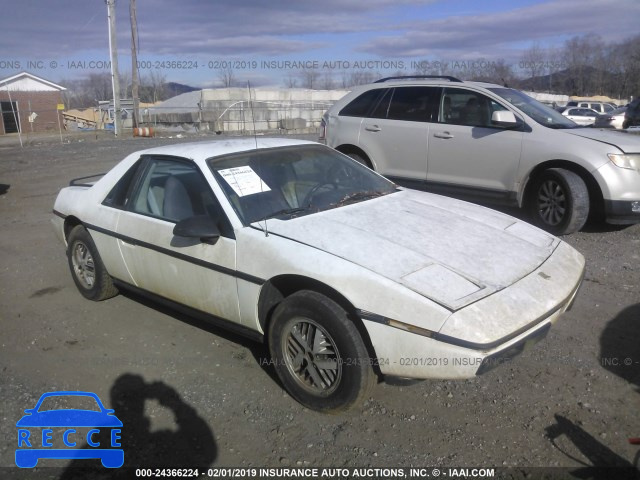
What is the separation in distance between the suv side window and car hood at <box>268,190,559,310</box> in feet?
14.2

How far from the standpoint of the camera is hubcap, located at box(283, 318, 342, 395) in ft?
9.95

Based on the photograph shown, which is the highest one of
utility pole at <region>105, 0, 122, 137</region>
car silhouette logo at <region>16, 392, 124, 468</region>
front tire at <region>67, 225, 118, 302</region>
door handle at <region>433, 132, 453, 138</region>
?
utility pole at <region>105, 0, 122, 137</region>

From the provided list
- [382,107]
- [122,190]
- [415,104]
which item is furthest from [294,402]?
[382,107]

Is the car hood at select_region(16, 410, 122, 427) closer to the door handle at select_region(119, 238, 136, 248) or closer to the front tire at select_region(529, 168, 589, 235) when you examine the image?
the door handle at select_region(119, 238, 136, 248)

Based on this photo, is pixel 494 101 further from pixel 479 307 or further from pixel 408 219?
pixel 479 307

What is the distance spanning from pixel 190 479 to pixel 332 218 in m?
1.72

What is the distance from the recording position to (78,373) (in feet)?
12.2

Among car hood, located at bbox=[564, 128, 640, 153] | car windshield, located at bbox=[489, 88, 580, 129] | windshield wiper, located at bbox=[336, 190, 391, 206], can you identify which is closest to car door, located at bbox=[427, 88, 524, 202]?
car windshield, located at bbox=[489, 88, 580, 129]

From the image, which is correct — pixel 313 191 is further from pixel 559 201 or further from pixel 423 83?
pixel 423 83

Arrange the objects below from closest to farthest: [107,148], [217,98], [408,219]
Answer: [408,219] → [107,148] → [217,98]

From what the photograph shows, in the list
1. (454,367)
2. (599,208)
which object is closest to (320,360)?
(454,367)

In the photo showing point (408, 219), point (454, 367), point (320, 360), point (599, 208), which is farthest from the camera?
point (599, 208)

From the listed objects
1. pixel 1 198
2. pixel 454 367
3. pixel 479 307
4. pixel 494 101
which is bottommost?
pixel 1 198

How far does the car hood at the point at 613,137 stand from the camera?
6141mm
